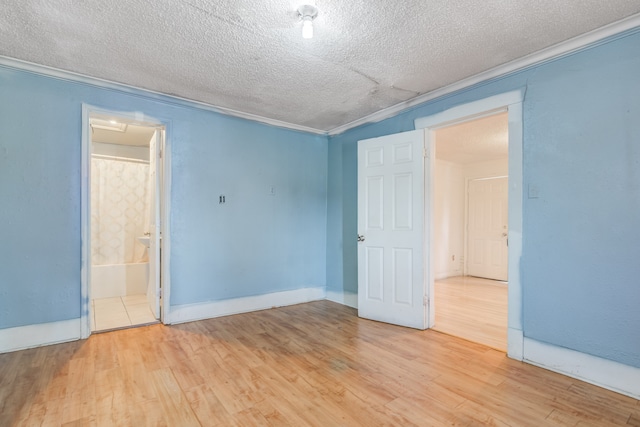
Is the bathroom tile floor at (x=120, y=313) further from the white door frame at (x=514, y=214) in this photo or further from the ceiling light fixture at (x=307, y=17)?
the white door frame at (x=514, y=214)

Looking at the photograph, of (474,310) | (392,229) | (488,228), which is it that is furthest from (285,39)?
(488,228)

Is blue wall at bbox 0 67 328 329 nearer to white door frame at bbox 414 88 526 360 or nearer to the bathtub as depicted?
the bathtub

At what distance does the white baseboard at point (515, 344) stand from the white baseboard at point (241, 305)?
2.48m

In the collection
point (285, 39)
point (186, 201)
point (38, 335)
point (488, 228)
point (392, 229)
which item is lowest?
point (38, 335)

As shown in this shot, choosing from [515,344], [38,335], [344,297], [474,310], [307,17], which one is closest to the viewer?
[307,17]

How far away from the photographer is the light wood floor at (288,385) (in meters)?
1.78

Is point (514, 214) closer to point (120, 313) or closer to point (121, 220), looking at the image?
point (120, 313)

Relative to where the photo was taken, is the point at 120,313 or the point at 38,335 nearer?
the point at 38,335

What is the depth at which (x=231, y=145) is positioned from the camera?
375 cm

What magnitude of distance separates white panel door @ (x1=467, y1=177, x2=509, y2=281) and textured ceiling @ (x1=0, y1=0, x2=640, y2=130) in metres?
4.15

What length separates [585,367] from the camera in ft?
7.16

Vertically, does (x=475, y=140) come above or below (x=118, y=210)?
above

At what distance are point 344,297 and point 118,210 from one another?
12.6 ft

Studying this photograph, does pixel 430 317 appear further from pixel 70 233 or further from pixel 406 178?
pixel 70 233
